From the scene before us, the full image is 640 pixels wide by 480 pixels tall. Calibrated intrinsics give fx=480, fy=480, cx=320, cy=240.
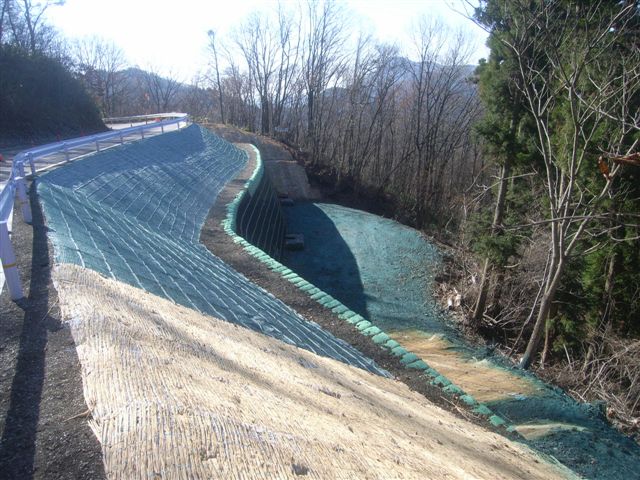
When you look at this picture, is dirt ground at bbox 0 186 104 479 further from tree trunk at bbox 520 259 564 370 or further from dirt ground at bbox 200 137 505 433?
tree trunk at bbox 520 259 564 370

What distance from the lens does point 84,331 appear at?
10.4ft

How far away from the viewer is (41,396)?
256 cm

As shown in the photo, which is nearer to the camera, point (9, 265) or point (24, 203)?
point (9, 265)

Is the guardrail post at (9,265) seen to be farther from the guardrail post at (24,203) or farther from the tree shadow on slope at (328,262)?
the tree shadow on slope at (328,262)

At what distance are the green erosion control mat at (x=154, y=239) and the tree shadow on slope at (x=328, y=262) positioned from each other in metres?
3.84

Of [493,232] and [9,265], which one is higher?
[9,265]

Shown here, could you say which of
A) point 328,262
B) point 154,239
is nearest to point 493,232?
point 328,262

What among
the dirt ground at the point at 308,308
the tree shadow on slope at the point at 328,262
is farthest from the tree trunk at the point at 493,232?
the dirt ground at the point at 308,308

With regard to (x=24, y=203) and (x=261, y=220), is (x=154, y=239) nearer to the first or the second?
(x=24, y=203)

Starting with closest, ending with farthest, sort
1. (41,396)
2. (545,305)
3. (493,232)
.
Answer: (41,396) → (545,305) → (493,232)

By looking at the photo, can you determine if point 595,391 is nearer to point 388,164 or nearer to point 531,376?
point 531,376

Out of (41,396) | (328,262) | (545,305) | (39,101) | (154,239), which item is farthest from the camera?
(39,101)

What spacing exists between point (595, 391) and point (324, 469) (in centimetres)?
850

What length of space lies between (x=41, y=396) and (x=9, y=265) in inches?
59.3
